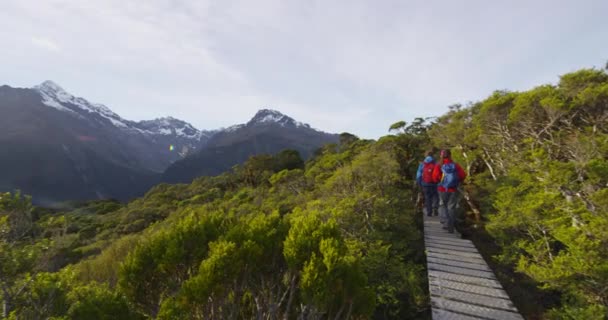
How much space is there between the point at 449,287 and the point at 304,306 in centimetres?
260

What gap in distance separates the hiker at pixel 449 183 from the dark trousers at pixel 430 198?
85 centimetres

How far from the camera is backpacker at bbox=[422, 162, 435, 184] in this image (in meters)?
7.40

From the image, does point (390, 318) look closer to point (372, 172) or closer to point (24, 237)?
point (372, 172)

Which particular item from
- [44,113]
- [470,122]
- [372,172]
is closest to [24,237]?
[372,172]

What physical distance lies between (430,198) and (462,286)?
3.76 metres

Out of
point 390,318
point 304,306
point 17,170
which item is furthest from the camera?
point 17,170

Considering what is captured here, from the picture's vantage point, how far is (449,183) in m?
6.51

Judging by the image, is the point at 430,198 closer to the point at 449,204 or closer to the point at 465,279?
the point at 449,204

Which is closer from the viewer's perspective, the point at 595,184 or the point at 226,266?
the point at 226,266

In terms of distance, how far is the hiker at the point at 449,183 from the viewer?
21.4 feet

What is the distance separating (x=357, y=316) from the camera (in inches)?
155

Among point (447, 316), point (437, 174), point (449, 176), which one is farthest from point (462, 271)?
point (437, 174)

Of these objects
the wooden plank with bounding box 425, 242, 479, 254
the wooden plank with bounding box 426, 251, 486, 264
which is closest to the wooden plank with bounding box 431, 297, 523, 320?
the wooden plank with bounding box 426, 251, 486, 264

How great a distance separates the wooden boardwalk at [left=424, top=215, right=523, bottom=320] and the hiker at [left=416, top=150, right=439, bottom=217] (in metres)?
1.81
